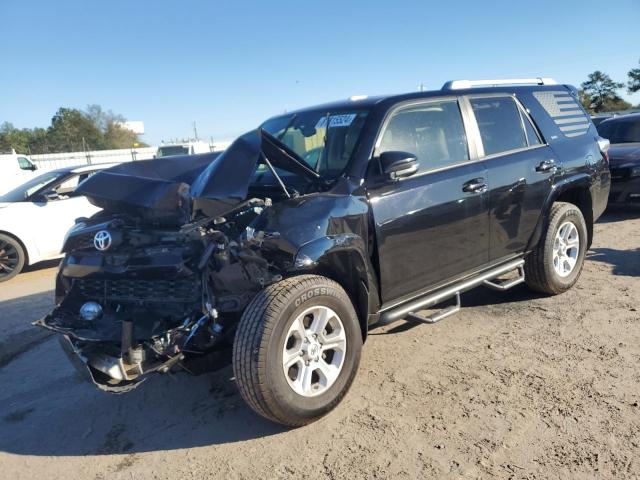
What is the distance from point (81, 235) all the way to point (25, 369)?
4.78 feet

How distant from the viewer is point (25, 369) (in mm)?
4301

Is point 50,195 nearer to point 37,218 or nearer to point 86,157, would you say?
point 37,218

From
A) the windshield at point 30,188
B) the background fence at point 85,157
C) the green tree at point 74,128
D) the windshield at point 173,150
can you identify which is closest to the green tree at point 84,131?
the green tree at point 74,128

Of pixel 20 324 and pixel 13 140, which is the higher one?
pixel 13 140

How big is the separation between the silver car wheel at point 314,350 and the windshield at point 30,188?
680 cm

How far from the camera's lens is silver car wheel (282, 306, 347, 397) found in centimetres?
298

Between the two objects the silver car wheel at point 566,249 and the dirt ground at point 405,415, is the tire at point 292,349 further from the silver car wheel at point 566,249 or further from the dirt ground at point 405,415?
the silver car wheel at point 566,249

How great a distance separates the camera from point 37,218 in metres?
7.84

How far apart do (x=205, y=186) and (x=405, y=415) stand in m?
1.94

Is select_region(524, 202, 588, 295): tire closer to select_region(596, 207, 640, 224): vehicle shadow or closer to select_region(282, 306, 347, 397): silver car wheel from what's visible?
Result: select_region(282, 306, 347, 397): silver car wheel

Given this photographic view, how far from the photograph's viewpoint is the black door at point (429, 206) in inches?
136

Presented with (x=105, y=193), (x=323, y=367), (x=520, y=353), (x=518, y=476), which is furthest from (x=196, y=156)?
(x=518, y=476)

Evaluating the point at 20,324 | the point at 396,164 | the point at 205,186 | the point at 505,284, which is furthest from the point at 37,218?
the point at 505,284

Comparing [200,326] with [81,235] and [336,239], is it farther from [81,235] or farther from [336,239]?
[81,235]
